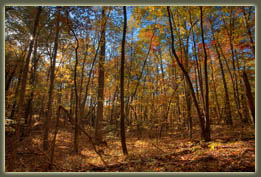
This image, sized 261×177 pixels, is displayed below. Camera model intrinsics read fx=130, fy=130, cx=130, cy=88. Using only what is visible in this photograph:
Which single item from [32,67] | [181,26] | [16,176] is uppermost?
[181,26]

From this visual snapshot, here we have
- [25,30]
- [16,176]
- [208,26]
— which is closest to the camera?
[16,176]

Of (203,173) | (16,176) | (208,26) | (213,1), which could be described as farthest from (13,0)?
(208,26)

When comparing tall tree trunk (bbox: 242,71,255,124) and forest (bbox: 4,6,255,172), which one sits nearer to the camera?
tall tree trunk (bbox: 242,71,255,124)

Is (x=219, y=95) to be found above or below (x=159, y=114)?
above

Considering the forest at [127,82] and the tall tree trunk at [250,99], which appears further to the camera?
the forest at [127,82]

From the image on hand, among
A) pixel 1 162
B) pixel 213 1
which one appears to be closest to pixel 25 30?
pixel 1 162

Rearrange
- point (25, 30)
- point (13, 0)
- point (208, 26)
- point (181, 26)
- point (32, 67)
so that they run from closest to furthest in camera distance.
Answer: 1. point (13, 0)
2. point (25, 30)
3. point (181, 26)
4. point (208, 26)
5. point (32, 67)

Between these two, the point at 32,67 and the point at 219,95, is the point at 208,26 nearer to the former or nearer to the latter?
the point at 219,95

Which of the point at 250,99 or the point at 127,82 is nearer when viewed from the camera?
the point at 250,99

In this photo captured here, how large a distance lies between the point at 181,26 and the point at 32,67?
8.78 metres

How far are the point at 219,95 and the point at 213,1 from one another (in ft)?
28.0

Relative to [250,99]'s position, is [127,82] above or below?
above

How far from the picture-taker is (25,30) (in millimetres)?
3861

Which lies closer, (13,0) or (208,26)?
(13,0)
